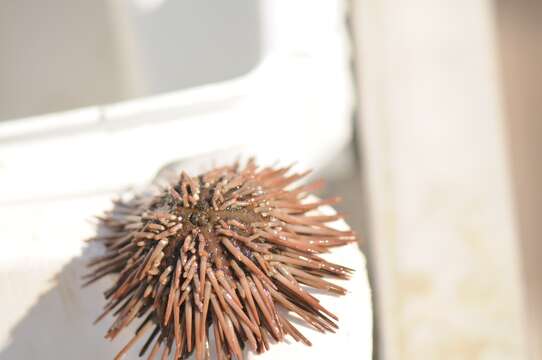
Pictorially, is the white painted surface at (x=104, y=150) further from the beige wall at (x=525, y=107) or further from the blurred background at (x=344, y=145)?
the beige wall at (x=525, y=107)

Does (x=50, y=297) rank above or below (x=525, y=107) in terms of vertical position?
below

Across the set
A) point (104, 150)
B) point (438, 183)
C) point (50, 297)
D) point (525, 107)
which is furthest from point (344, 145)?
point (525, 107)

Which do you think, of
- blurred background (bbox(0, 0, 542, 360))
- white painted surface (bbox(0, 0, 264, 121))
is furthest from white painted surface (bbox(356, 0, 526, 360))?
white painted surface (bbox(0, 0, 264, 121))

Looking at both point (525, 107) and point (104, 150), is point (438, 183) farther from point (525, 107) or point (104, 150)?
point (525, 107)

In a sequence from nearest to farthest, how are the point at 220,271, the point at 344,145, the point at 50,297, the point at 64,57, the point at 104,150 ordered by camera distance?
the point at 220,271 → the point at 50,297 → the point at 104,150 → the point at 344,145 → the point at 64,57

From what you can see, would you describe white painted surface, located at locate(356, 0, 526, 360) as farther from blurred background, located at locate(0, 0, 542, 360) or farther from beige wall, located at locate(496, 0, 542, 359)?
beige wall, located at locate(496, 0, 542, 359)

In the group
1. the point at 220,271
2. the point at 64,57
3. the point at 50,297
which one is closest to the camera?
the point at 220,271

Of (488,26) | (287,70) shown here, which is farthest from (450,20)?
(287,70)
